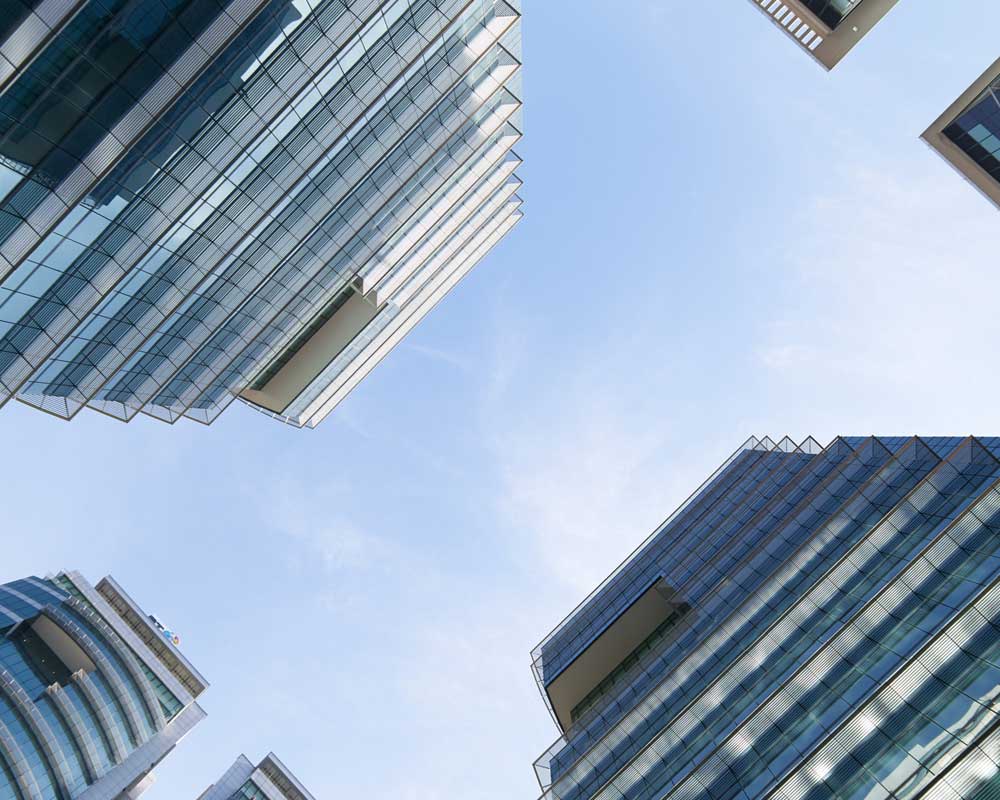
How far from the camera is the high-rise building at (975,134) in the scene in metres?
26.6

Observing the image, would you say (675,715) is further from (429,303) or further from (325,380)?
(429,303)

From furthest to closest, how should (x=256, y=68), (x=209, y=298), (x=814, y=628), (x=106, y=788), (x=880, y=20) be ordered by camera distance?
(x=106, y=788) → (x=209, y=298) → (x=814, y=628) → (x=880, y=20) → (x=256, y=68)

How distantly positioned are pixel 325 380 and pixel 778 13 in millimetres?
43123

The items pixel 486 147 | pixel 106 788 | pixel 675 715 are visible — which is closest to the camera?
pixel 675 715

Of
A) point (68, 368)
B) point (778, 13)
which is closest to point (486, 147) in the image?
point (778, 13)

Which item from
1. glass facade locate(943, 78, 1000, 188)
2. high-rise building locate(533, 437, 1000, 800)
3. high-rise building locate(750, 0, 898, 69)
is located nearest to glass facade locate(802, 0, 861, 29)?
high-rise building locate(750, 0, 898, 69)

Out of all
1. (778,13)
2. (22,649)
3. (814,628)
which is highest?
(22,649)

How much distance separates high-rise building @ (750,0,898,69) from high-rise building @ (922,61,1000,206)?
17.5ft

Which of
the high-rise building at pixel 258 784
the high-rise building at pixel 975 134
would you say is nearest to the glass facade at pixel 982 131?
the high-rise building at pixel 975 134

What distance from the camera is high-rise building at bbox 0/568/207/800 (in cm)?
5991

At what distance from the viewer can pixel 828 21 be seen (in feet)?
97.3

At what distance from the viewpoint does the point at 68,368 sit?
33.9m

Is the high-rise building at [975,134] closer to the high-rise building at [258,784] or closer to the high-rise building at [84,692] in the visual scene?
the high-rise building at [84,692]

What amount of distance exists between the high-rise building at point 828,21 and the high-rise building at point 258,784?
295 feet
